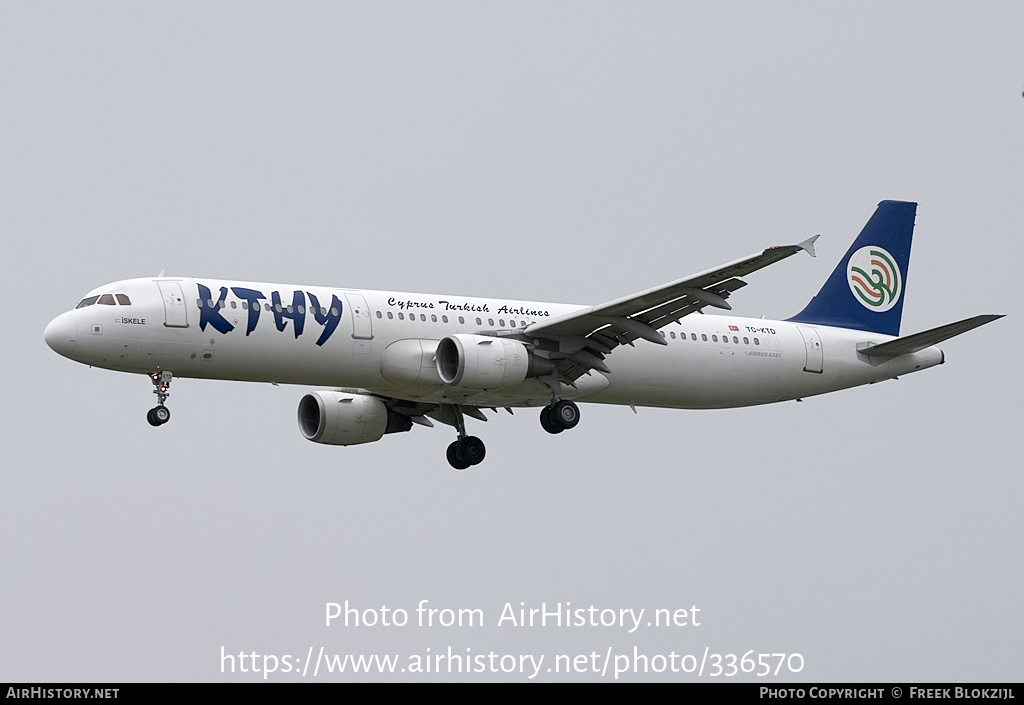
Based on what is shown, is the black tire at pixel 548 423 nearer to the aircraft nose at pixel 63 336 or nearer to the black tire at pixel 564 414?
the black tire at pixel 564 414

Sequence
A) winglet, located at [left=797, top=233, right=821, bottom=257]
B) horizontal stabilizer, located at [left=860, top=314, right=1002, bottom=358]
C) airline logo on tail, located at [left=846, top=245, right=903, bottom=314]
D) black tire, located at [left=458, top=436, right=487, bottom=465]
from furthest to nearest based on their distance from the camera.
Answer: airline logo on tail, located at [left=846, top=245, right=903, bottom=314] < black tire, located at [left=458, top=436, right=487, bottom=465] < horizontal stabilizer, located at [left=860, top=314, right=1002, bottom=358] < winglet, located at [left=797, top=233, right=821, bottom=257]

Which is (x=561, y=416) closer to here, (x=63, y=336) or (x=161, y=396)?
(x=161, y=396)

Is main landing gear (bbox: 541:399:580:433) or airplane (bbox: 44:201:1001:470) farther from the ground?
airplane (bbox: 44:201:1001:470)

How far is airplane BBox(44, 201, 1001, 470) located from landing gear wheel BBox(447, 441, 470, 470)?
40 millimetres

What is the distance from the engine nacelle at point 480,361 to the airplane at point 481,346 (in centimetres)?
4

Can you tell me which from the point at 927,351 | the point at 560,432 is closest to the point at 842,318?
the point at 927,351

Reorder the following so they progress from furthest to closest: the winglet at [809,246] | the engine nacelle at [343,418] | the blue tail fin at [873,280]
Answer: the blue tail fin at [873,280] < the engine nacelle at [343,418] < the winglet at [809,246]

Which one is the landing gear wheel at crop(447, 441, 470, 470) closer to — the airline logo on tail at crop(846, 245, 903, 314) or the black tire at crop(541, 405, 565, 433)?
the black tire at crop(541, 405, 565, 433)

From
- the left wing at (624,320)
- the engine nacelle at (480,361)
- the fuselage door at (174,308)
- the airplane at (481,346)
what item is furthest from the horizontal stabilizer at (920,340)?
the fuselage door at (174,308)

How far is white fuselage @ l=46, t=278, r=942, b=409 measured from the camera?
128 feet

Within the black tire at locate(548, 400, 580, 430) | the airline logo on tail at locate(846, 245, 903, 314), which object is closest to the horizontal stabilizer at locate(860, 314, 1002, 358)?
the airline logo on tail at locate(846, 245, 903, 314)

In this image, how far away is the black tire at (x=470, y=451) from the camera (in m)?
46.5
